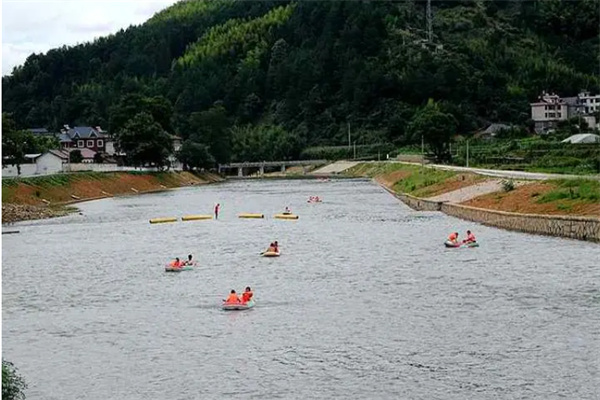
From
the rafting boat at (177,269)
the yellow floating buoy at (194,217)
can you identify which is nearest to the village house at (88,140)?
the yellow floating buoy at (194,217)

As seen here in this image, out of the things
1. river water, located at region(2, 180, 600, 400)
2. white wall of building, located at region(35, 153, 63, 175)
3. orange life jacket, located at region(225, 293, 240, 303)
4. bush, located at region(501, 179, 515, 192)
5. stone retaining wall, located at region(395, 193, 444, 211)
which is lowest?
river water, located at region(2, 180, 600, 400)

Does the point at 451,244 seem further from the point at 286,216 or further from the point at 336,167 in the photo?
the point at 336,167

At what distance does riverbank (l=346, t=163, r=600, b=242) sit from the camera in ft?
164

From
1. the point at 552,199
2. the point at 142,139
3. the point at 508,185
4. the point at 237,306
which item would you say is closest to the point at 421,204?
the point at 508,185

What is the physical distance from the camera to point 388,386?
848 inches

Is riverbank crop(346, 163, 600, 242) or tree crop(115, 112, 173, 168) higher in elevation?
tree crop(115, 112, 173, 168)

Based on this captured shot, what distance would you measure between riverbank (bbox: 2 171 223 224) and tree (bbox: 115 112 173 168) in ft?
9.36

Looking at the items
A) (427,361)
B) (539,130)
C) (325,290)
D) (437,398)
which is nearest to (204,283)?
(325,290)

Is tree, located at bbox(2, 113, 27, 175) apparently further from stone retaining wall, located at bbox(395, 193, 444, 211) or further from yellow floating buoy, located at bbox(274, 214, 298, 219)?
stone retaining wall, located at bbox(395, 193, 444, 211)

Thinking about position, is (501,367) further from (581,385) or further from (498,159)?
(498,159)

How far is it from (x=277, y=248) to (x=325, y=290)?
1198 centimetres

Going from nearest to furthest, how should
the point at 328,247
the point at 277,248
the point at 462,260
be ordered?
the point at 462,260 → the point at 277,248 → the point at 328,247

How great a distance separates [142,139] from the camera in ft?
423

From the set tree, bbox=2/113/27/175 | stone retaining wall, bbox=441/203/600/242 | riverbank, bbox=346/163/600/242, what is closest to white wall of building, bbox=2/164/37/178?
tree, bbox=2/113/27/175
